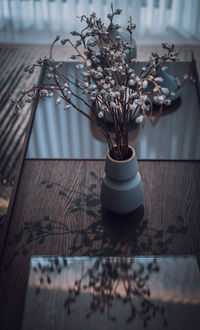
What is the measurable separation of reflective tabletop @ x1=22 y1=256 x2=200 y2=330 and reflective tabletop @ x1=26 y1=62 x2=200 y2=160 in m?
0.41

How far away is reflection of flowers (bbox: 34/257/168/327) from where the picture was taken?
922 millimetres

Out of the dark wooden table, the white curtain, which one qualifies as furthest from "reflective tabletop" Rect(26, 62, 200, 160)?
the white curtain

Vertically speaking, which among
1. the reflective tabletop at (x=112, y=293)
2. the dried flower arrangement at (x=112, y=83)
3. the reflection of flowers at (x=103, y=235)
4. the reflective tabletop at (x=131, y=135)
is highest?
the dried flower arrangement at (x=112, y=83)

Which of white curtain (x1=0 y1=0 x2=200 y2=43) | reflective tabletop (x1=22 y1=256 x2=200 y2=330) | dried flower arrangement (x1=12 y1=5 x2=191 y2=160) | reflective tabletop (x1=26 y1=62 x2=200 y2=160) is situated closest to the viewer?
dried flower arrangement (x1=12 y1=5 x2=191 y2=160)

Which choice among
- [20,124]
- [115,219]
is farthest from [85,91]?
[20,124]

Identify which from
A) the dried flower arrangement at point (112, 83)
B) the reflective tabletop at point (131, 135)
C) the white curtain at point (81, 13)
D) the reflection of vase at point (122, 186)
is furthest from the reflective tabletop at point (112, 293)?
the white curtain at point (81, 13)

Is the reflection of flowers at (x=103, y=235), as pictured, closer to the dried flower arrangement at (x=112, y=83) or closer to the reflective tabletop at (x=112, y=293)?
the reflective tabletop at (x=112, y=293)

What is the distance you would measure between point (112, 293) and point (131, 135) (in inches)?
23.4

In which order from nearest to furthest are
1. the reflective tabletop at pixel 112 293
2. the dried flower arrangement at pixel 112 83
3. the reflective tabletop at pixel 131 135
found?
the dried flower arrangement at pixel 112 83, the reflective tabletop at pixel 112 293, the reflective tabletop at pixel 131 135

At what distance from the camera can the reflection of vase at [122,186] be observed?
0.98 m

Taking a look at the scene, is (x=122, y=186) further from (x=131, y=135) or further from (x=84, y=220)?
(x=131, y=135)

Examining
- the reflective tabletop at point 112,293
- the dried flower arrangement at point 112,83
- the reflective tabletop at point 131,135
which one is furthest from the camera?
the reflective tabletop at point 131,135

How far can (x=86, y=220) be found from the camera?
3.64ft

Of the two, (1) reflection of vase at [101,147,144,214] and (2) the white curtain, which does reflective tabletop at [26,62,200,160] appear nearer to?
(1) reflection of vase at [101,147,144,214]
